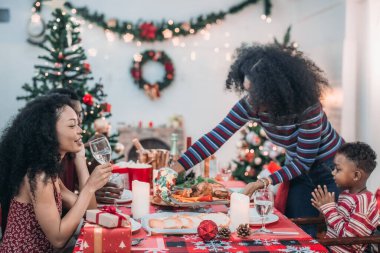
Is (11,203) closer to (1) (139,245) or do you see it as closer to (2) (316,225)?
(1) (139,245)

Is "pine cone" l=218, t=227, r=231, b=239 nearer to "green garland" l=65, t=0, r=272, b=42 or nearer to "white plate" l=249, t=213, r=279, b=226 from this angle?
"white plate" l=249, t=213, r=279, b=226

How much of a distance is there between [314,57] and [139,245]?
489cm

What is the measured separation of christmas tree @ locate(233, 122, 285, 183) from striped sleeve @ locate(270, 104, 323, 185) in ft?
8.81

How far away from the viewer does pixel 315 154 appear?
237 centimetres

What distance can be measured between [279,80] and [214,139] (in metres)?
0.50

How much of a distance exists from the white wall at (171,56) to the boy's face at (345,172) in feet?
14.8

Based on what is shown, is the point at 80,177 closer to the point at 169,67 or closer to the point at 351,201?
the point at 351,201

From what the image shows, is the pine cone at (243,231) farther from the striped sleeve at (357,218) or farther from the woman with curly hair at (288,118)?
the striped sleeve at (357,218)

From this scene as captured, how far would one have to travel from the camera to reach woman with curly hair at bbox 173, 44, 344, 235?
2.34 meters

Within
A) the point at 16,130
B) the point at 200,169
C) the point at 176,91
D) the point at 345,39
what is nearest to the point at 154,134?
the point at 176,91

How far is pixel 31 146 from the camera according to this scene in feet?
5.89

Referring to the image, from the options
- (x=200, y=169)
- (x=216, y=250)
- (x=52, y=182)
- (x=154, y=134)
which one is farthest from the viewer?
(x=154, y=134)

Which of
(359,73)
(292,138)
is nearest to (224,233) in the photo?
(292,138)

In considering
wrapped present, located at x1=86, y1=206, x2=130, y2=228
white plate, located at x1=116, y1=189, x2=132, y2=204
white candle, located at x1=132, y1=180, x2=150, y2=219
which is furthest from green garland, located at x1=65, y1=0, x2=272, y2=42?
wrapped present, located at x1=86, y1=206, x2=130, y2=228
